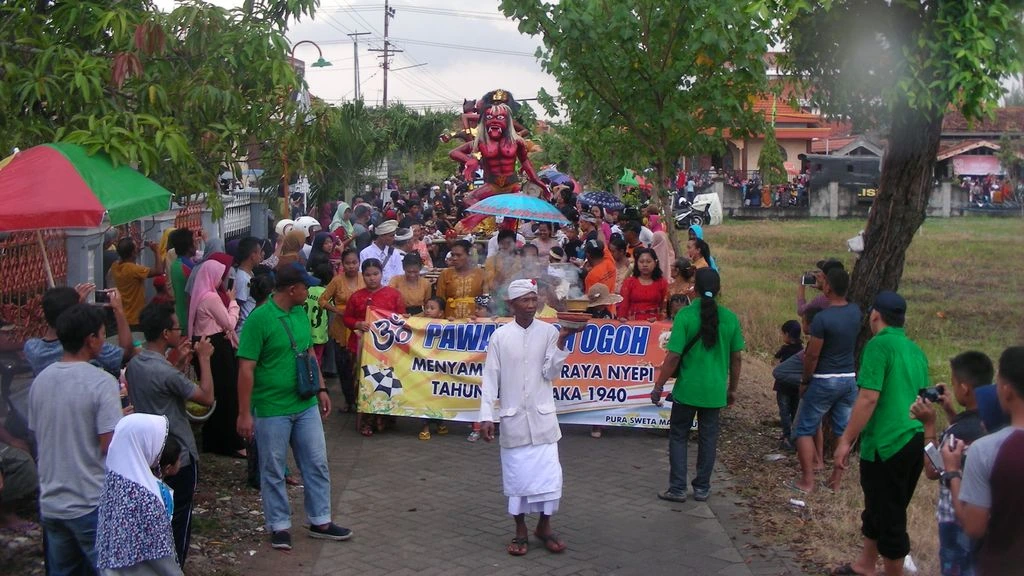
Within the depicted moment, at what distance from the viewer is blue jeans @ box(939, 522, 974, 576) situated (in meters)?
4.92

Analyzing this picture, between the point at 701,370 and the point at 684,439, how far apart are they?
0.55 metres

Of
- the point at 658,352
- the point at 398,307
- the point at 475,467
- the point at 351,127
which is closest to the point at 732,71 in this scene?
the point at 658,352

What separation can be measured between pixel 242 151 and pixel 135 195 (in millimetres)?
1936

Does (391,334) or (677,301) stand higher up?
(677,301)

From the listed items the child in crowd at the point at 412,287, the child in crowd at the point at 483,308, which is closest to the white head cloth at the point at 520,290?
the child in crowd at the point at 483,308

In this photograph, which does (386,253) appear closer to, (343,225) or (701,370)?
(701,370)

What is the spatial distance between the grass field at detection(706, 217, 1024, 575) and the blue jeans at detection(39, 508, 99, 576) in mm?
4288

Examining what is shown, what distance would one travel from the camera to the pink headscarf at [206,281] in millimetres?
8414

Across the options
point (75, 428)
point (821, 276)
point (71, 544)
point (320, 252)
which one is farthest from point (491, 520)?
point (320, 252)

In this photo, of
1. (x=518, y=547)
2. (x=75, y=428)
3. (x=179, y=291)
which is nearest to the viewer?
(x=75, y=428)

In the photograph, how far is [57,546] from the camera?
509 centimetres

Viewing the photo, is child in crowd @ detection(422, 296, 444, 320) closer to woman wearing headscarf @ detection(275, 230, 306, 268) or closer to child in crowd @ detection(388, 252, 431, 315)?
child in crowd @ detection(388, 252, 431, 315)

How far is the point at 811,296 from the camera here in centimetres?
1947

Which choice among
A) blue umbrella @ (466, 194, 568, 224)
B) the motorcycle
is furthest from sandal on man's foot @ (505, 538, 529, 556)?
the motorcycle
